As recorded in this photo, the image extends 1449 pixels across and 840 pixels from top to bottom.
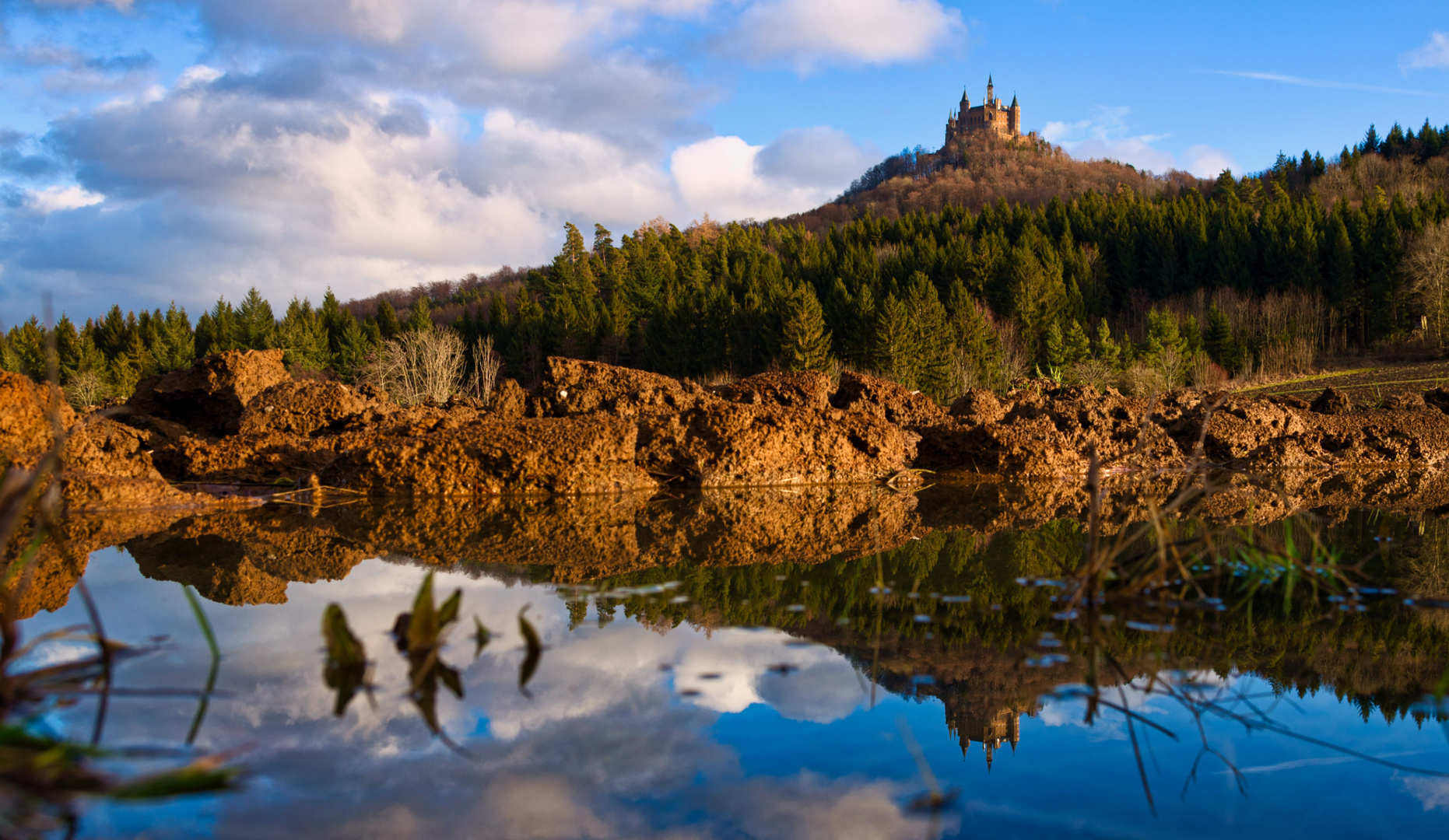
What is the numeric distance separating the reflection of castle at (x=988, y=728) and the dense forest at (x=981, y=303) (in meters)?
34.6

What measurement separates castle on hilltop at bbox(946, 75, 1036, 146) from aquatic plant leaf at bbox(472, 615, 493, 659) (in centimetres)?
16233

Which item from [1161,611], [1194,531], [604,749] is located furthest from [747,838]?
[1194,531]

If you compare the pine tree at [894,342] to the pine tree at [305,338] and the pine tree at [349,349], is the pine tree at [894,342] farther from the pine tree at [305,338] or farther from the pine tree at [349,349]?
the pine tree at [305,338]

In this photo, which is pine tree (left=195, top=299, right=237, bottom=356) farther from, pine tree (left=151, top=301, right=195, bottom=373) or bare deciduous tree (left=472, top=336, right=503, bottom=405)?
bare deciduous tree (left=472, top=336, right=503, bottom=405)

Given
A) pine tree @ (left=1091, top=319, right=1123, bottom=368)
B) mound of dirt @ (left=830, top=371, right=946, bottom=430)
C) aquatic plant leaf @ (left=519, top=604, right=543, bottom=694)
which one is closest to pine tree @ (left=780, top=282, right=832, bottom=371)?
pine tree @ (left=1091, top=319, right=1123, bottom=368)

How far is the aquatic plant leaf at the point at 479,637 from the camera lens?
8.60 ft

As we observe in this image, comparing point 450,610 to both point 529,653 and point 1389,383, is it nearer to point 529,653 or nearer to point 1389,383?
point 529,653

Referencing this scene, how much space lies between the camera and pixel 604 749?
200 cm

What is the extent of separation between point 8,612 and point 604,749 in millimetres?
1360

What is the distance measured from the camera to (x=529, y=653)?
2604 mm

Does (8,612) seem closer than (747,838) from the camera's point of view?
No

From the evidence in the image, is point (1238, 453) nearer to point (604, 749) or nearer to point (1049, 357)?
point (604, 749)

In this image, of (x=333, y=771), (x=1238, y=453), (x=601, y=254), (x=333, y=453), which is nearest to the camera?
(x=333, y=771)

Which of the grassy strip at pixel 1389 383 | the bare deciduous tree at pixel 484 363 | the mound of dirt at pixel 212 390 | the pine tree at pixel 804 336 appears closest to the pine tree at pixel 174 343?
the bare deciduous tree at pixel 484 363
